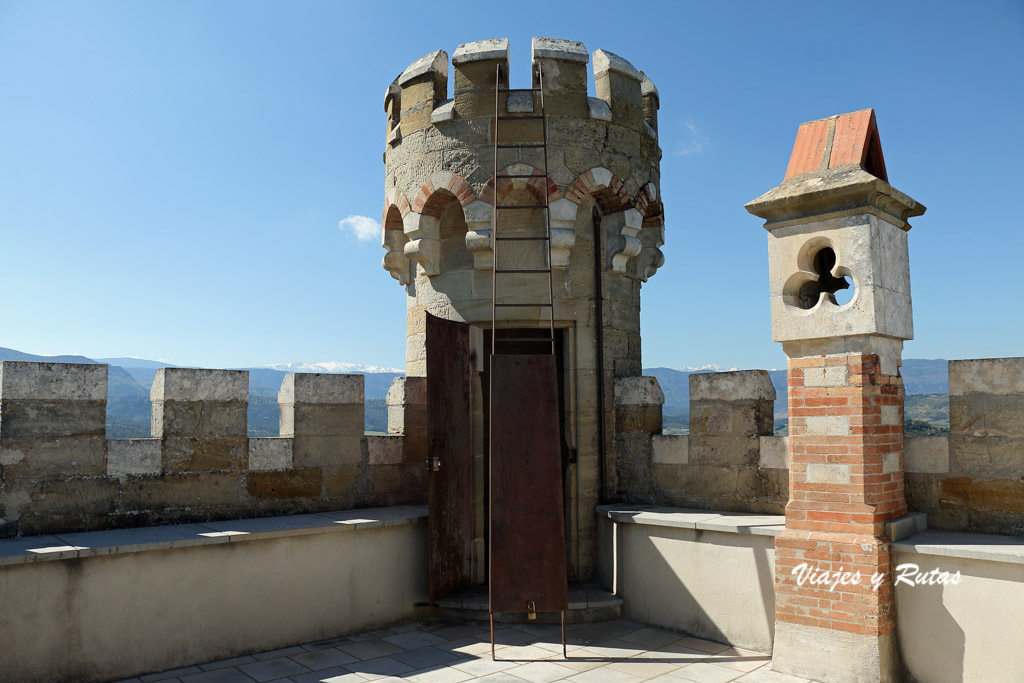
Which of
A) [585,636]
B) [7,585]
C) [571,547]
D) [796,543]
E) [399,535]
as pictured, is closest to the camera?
[7,585]

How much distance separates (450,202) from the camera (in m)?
6.85

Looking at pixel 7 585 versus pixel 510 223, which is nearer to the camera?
pixel 7 585

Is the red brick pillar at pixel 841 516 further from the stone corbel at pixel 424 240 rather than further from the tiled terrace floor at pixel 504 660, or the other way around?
the stone corbel at pixel 424 240

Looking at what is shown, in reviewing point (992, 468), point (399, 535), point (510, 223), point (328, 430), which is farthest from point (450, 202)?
point (992, 468)

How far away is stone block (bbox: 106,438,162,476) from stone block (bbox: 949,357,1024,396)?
19.4ft

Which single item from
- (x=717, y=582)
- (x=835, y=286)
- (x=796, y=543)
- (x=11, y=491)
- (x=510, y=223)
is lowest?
(x=717, y=582)

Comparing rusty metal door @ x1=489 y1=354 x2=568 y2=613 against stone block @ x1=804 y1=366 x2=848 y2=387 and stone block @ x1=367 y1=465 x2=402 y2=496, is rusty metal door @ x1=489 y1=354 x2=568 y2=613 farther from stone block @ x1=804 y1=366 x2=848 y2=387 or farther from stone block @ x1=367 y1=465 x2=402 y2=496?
stone block @ x1=804 y1=366 x2=848 y2=387

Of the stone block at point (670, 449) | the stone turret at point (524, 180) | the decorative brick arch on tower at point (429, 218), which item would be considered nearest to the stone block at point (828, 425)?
the stone block at point (670, 449)

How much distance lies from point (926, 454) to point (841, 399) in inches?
37.4

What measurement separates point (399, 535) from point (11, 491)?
2.84 metres

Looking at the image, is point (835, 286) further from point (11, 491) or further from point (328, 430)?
point (11, 491)

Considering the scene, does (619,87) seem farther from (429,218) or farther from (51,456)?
Result: (51,456)

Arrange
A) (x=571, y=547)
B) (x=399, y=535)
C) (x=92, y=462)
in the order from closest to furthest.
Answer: (x=92, y=462)
(x=399, y=535)
(x=571, y=547)

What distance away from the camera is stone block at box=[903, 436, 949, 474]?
5.08 m
